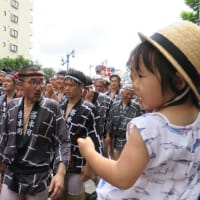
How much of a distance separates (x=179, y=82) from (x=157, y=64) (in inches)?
4.4

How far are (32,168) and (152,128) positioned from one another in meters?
2.00

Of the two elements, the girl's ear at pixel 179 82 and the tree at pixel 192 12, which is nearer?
the girl's ear at pixel 179 82

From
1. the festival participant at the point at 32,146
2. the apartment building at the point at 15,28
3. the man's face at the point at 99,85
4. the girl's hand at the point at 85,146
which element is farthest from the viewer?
the apartment building at the point at 15,28

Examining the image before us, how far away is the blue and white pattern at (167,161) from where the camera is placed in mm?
1515

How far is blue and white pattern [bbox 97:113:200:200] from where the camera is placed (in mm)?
1515

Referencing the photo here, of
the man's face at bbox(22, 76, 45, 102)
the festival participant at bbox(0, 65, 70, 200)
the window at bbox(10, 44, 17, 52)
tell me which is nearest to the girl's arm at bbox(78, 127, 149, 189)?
the festival participant at bbox(0, 65, 70, 200)

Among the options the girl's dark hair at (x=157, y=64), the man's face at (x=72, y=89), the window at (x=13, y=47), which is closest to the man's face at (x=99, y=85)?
the man's face at (x=72, y=89)

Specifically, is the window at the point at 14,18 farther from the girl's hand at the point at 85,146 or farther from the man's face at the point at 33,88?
the girl's hand at the point at 85,146

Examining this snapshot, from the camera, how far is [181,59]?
4.93 ft

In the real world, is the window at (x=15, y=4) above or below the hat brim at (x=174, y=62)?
above

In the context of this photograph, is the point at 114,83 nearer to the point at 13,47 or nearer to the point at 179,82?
the point at 179,82

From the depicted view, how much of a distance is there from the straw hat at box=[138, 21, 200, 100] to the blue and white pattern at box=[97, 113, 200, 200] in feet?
0.60

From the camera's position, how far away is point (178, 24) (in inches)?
62.6

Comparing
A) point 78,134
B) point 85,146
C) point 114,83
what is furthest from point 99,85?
point 85,146
